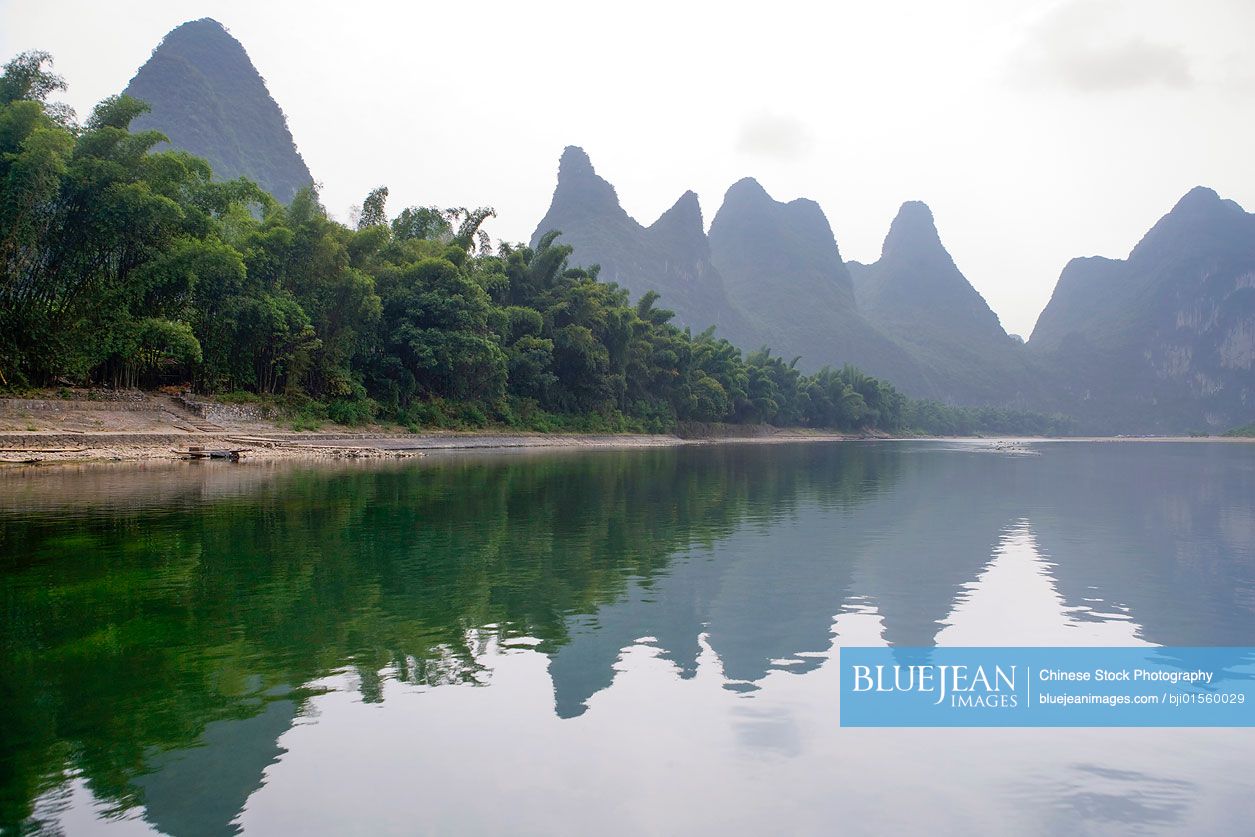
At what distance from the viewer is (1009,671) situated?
295 inches

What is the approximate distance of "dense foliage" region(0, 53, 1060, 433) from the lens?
2808 cm

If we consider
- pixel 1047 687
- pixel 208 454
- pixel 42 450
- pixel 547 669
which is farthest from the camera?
pixel 208 454

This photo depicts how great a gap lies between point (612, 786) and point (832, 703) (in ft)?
7.74

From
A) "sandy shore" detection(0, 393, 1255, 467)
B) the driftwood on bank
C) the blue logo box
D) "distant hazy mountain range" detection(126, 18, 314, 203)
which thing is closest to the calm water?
the blue logo box

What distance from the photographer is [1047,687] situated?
7086 millimetres

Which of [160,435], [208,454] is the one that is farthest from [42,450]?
[208,454]

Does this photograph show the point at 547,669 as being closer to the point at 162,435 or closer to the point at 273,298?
the point at 162,435

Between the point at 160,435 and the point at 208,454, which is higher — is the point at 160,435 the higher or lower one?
the higher one

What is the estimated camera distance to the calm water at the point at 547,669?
4.61 metres

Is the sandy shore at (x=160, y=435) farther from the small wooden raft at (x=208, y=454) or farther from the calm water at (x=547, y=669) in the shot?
the calm water at (x=547, y=669)

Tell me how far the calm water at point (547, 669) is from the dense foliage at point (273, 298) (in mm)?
15444

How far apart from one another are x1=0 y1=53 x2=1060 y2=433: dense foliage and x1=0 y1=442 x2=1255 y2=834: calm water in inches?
608

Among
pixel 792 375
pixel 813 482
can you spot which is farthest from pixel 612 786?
pixel 792 375

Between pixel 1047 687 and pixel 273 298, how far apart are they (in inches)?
1362
